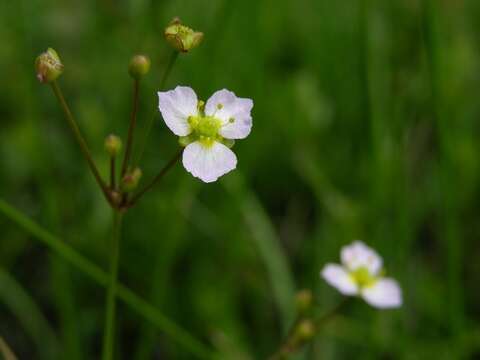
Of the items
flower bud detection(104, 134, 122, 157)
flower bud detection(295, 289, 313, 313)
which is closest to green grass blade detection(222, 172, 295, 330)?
flower bud detection(295, 289, 313, 313)

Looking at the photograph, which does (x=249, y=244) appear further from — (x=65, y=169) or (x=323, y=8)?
(x=323, y=8)

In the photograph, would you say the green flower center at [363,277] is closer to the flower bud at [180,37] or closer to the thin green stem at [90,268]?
the thin green stem at [90,268]

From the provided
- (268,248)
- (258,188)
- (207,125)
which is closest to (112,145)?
(207,125)

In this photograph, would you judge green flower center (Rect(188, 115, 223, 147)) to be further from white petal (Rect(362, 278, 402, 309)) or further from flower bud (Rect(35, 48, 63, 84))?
white petal (Rect(362, 278, 402, 309))

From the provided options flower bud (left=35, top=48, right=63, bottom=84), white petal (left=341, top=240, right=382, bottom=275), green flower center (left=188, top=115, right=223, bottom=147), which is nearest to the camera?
flower bud (left=35, top=48, right=63, bottom=84)

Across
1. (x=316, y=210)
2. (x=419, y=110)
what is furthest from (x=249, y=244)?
(x=419, y=110)

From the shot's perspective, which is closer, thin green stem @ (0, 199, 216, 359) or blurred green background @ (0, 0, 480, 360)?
thin green stem @ (0, 199, 216, 359)

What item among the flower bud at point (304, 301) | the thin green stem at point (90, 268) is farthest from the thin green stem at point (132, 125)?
the flower bud at point (304, 301)
